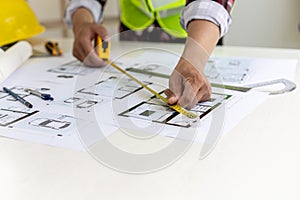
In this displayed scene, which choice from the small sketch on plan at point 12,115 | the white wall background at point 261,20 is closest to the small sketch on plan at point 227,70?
the small sketch on plan at point 12,115

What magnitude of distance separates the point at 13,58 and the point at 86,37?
0.15 metres

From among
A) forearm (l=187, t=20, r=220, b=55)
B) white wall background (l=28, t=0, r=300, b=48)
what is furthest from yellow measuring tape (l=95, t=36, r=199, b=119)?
white wall background (l=28, t=0, r=300, b=48)

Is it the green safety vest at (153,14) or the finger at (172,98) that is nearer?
the finger at (172,98)

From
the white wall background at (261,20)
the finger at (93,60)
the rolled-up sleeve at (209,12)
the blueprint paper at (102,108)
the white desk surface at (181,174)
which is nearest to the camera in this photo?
the white desk surface at (181,174)

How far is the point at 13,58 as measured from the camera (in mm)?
861

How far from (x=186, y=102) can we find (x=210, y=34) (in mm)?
A: 177

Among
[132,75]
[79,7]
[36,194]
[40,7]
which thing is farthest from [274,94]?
[40,7]

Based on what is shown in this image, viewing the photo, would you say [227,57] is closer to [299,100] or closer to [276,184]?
[299,100]

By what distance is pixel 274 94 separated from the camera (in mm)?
693

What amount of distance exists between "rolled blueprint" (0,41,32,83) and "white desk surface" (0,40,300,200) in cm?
30

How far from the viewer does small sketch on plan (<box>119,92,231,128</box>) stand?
587 millimetres

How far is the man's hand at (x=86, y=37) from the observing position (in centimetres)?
88

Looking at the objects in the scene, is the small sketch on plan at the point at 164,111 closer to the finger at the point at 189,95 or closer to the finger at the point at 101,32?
the finger at the point at 189,95

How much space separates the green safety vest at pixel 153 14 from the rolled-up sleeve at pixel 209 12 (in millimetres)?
223
